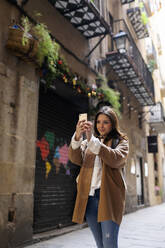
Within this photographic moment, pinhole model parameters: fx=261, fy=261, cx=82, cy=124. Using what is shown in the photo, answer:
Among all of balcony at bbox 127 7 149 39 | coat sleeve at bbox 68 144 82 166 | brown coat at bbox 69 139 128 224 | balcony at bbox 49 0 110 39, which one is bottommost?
brown coat at bbox 69 139 128 224

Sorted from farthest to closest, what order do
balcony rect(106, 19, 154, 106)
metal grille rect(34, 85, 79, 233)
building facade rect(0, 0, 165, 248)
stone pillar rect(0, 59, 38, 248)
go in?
1. balcony rect(106, 19, 154, 106)
2. metal grille rect(34, 85, 79, 233)
3. building facade rect(0, 0, 165, 248)
4. stone pillar rect(0, 59, 38, 248)

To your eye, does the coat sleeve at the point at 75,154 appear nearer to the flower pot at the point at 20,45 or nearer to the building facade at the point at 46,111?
the building facade at the point at 46,111

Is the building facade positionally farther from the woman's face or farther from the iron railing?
the woman's face

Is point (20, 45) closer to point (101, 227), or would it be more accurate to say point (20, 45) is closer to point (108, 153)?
point (108, 153)

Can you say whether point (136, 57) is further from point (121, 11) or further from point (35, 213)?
point (35, 213)

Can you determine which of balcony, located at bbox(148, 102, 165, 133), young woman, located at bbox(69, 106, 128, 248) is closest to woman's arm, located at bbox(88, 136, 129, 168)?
young woman, located at bbox(69, 106, 128, 248)

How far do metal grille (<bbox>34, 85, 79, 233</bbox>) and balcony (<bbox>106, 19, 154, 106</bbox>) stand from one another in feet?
12.5

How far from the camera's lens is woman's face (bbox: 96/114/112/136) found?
2.57m

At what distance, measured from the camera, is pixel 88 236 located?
6.30 meters

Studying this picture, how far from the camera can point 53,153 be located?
726 centimetres

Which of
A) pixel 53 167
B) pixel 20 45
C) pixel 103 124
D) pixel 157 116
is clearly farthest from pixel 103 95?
pixel 157 116

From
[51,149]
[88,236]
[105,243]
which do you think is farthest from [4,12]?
[88,236]

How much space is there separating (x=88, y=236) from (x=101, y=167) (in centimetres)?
443

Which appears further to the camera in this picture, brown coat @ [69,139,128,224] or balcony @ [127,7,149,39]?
balcony @ [127,7,149,39]
